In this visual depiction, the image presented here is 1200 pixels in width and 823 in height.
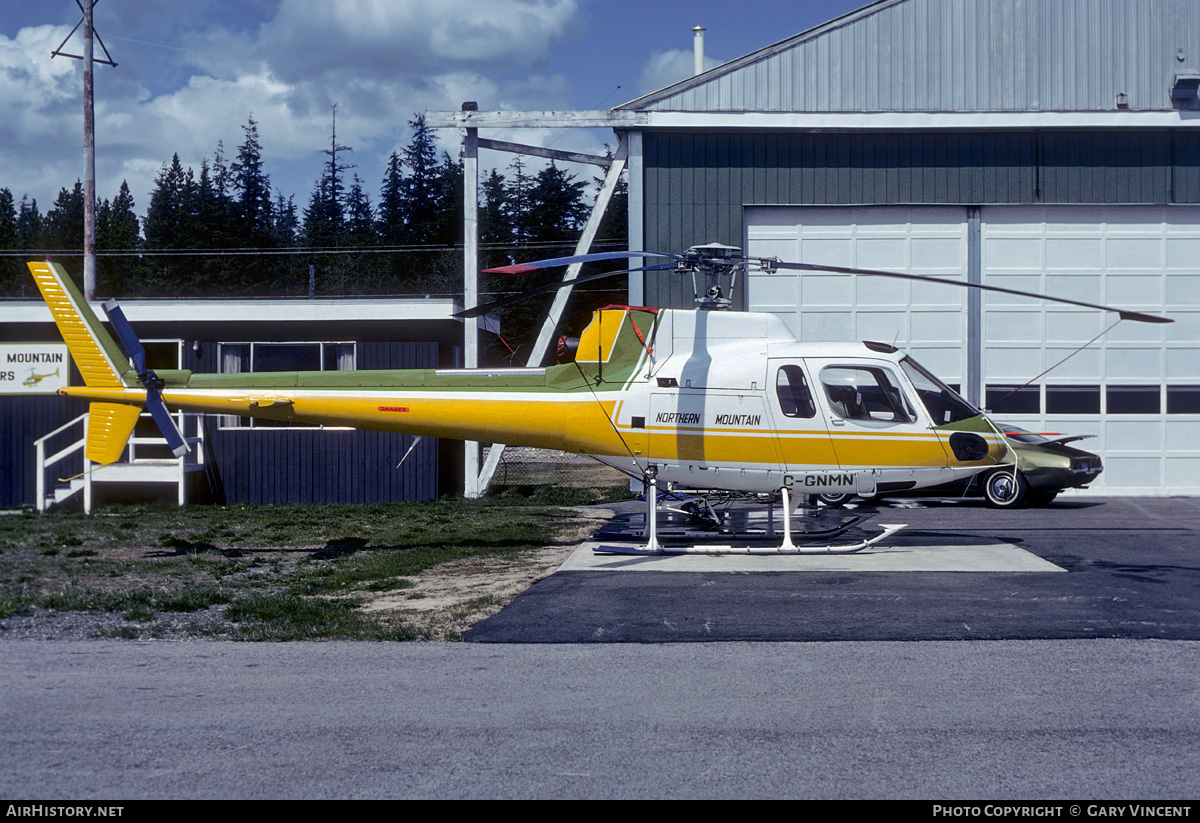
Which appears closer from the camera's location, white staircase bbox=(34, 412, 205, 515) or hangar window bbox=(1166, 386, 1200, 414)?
white staircase bbox=(34, 412, 205, 515)

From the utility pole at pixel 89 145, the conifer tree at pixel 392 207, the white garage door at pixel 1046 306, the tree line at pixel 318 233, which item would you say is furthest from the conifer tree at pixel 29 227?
the white garage door at pixel 1046 306

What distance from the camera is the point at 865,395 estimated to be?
37.3 feet

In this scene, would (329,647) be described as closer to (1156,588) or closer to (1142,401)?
(1156,588)

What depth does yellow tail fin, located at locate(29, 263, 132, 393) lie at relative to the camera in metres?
11.8

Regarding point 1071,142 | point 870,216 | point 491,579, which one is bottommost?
point 491,579

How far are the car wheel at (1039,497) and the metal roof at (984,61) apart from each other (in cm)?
679

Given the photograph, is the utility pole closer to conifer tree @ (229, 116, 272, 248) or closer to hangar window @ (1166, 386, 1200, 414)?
hangar window @ (1166, 386, 1200, 414)

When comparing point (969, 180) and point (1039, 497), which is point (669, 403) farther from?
point (969, 180)

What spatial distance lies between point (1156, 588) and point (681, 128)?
11783 mm

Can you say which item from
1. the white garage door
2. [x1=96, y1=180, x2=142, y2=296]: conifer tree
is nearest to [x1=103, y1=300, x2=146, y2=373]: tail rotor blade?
the white garage door

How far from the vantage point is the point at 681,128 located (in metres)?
18.1

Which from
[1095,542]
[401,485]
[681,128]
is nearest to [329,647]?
[1095,542]

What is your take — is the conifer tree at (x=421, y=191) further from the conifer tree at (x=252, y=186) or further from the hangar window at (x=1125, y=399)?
the hangar window at (x=1125, y=399)

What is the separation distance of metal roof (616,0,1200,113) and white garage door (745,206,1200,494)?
1.91 meters
